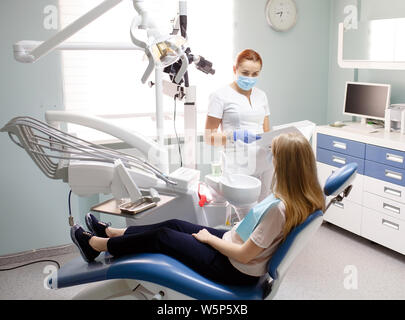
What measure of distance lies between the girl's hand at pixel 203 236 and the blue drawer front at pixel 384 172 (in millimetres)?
1603

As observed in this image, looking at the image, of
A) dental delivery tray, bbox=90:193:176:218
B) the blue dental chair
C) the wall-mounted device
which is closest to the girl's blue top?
the blue dental chair

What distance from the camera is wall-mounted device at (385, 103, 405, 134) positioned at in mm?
2977

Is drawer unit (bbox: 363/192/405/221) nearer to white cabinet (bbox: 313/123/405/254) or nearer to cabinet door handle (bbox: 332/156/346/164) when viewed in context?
white cabinet (bbox: 313/123/405/254)

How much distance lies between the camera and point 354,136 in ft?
10.2

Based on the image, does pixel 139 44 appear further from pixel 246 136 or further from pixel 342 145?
pixel 342 145

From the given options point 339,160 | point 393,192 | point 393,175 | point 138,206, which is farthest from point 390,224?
point 138,206

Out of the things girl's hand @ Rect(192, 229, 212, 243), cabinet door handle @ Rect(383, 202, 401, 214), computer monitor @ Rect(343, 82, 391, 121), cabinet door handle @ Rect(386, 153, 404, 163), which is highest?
computer monitor @ Rect(343, 82, 391, 121)

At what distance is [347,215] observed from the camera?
10.5 feet

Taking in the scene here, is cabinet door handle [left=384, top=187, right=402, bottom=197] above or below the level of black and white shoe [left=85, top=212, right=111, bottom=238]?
below

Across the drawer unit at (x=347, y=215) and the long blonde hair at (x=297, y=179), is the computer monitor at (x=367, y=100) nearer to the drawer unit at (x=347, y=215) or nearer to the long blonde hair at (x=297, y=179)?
the drawer unit at (x=347, y=215)

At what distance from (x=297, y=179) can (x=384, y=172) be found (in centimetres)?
159

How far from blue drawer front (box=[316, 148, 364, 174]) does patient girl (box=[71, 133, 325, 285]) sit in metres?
1.59

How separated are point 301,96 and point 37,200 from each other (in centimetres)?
234

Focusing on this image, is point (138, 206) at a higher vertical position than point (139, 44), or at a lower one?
lower
